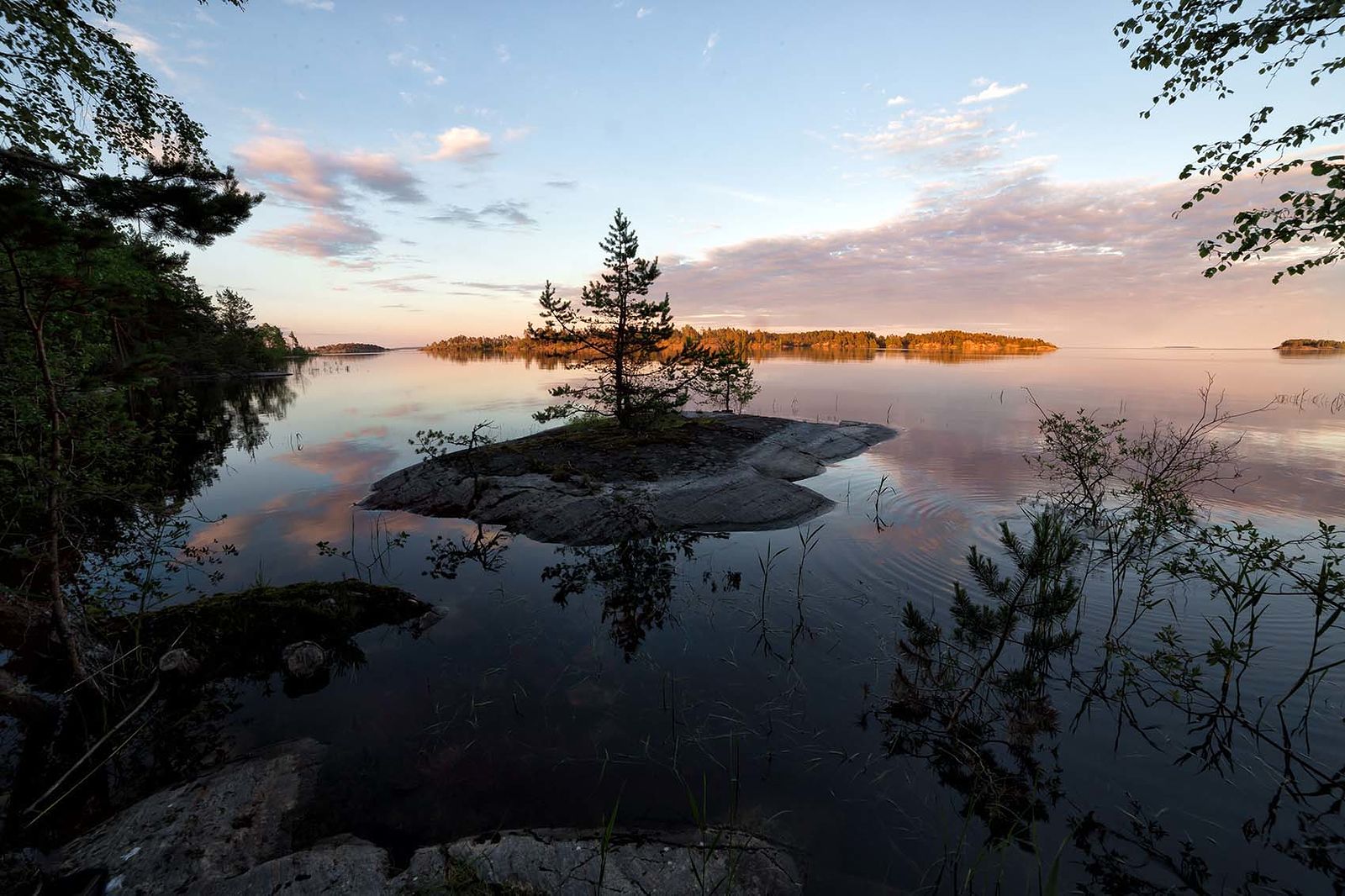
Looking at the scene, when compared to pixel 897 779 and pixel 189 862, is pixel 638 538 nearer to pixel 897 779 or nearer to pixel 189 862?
pixel 897 779

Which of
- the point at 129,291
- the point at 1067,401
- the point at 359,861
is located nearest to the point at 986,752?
the point at 359,861

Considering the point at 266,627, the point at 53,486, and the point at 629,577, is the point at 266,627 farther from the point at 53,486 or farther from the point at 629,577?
the point at 629,577

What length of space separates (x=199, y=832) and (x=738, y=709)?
6220 mm

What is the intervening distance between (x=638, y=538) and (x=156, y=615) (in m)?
9.75

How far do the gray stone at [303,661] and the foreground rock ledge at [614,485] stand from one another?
6.54 meters

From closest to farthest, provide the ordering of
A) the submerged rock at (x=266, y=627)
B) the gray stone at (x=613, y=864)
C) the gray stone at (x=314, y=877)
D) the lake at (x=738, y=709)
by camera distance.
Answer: the gray stone at (x=314, y=877) < the gray stone at (x=613, y=864) < the lake at (x=738, y=709) < the submerged rock at (x=266, y=627)

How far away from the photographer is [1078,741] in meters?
6.48

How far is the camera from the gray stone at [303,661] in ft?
25.9

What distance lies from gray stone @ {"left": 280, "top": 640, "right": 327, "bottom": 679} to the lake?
1.17ft

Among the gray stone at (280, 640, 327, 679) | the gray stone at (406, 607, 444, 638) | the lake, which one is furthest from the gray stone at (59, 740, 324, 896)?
the gray stone at (406, 607, 444, 638)

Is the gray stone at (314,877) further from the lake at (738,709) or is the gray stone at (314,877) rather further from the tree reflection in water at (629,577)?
the tree reflection in water at (629,577)

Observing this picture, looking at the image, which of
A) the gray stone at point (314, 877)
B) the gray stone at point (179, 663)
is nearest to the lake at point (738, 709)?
the gray stone at point (314, 877)

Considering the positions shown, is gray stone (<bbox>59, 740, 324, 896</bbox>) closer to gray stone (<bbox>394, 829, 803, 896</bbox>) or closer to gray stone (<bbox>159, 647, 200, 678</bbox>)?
gray stone (<bbox>394, 829, 803, 896</bbox>)

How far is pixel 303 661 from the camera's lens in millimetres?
7992
